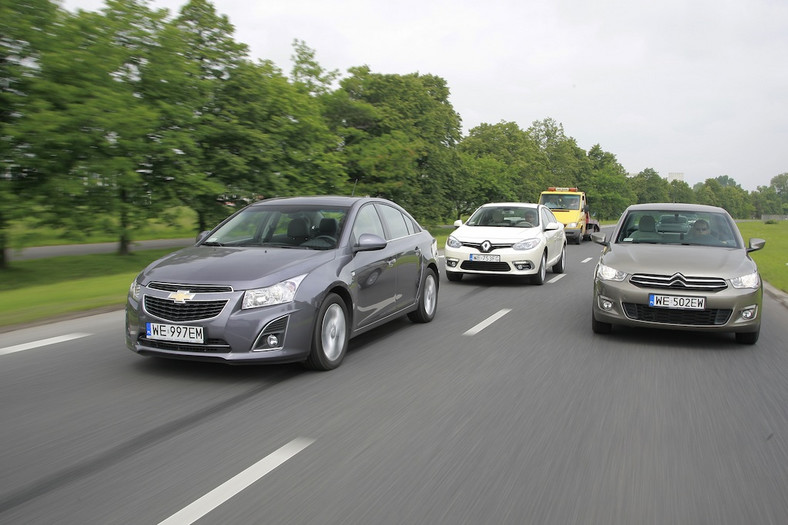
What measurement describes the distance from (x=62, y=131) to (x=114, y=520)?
15.2 metres

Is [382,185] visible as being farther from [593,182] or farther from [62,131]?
[593,182]

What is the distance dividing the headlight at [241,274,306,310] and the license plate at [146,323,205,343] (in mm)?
418

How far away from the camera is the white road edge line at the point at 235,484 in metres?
3.19

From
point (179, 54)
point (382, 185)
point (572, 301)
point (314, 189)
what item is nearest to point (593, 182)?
point (382, 185)

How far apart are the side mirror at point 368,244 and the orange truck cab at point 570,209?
2305cm

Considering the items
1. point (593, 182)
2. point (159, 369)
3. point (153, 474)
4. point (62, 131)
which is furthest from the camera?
point (593, 182)

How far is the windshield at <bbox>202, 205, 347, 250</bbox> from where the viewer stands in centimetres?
698

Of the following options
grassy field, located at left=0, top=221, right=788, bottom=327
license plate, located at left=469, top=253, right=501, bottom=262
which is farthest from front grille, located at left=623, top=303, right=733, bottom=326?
grassy field, located at left=0, top=221, right=788, bottom=327

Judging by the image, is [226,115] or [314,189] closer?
[226,115]

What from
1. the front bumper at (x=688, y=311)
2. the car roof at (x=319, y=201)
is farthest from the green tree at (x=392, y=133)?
the front bumper at (x=688, y=311)

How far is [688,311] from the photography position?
7.47 meters

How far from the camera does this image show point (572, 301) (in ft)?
37.0

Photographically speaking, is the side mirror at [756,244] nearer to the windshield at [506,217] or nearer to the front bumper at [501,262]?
the front bumper at [501,262]

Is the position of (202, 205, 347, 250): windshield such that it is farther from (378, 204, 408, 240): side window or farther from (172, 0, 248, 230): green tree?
(172, 0, 248, 230): green tree
